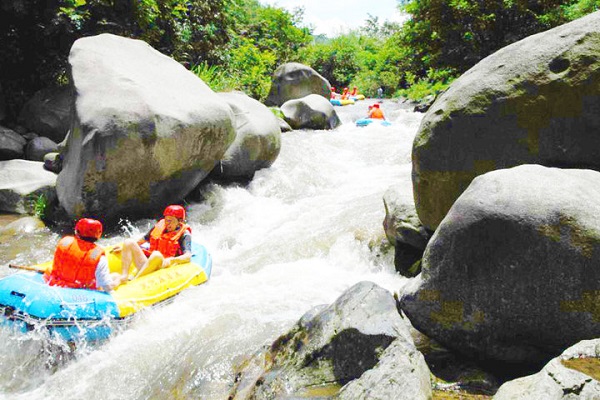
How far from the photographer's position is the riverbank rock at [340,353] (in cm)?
276

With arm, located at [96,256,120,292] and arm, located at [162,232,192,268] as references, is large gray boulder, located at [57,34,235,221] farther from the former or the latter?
arm, located at [96,256,120,292]

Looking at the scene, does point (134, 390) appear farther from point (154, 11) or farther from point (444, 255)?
point (154, 11)

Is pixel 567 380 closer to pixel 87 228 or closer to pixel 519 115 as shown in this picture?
pixel 519 115

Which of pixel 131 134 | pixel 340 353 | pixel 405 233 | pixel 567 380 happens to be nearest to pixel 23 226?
pixel 131 134

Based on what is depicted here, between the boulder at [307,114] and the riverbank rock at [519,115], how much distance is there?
31.2 ft

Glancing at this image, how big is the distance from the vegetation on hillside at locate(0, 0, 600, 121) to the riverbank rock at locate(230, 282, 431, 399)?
888 centimetres

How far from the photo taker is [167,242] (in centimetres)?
562

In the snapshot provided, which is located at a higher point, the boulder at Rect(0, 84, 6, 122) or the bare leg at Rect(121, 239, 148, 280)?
the boulder at Rect(0, 84, 6, 122)

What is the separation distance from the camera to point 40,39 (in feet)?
32.7

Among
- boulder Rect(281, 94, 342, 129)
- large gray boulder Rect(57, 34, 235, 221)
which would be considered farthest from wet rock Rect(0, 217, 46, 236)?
boulder Rect(281, 94, 342, 129)

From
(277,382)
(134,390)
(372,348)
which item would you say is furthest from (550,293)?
(134,390)

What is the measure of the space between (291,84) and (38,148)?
1121 centimetres

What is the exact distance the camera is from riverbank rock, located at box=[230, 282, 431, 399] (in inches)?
109

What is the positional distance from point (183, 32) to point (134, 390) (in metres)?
11.9
